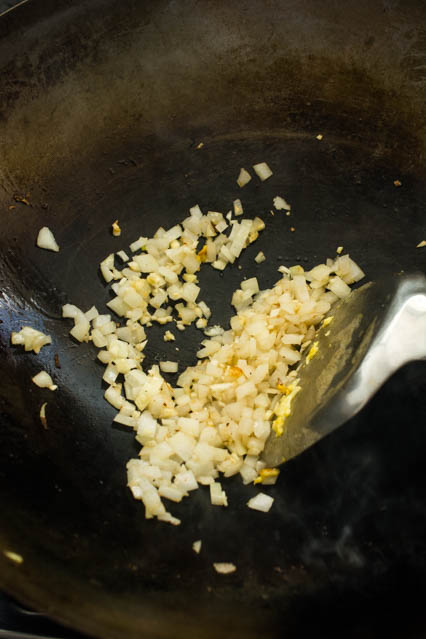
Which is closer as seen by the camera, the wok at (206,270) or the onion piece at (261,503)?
the wok at (206,270)

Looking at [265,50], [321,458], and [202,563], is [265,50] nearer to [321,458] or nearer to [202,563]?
[321,458]

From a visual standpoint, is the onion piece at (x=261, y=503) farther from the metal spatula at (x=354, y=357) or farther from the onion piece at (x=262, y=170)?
the onion piece at (x=262, y=170)

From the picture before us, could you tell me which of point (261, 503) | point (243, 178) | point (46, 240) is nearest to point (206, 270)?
point (243, 178)

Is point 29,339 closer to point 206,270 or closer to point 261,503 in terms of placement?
point 206,270

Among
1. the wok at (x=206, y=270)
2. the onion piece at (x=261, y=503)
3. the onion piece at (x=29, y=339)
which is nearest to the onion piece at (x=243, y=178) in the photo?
the wok at (x=206, y=270)

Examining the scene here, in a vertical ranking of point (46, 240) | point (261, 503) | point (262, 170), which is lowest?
point (261, 503)

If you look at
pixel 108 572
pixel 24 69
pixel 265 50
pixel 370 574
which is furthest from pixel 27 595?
pixel 265 50

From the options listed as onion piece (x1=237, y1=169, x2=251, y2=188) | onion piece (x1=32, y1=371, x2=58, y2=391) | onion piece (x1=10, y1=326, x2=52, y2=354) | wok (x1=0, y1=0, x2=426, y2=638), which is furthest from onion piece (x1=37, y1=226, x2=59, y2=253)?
onion piece (x1=237, y1=169, x2=251, y2=188)

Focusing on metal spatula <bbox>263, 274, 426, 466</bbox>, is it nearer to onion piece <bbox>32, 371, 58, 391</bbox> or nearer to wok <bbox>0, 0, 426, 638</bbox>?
wok <bbox>0, 0, 426, 638</bbox>
